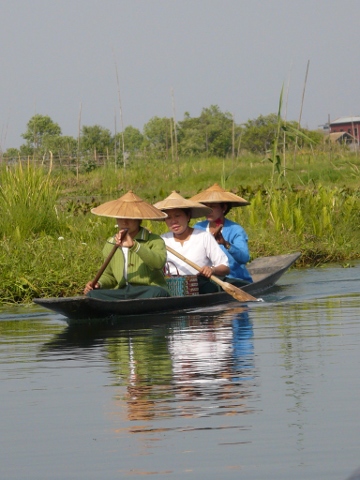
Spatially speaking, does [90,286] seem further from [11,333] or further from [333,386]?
[333,386]

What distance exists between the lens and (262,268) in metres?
11.5

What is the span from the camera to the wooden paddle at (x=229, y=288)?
873 cm

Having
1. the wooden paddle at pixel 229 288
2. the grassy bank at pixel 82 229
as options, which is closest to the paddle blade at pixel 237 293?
the wooden paddle at pixel 229 288

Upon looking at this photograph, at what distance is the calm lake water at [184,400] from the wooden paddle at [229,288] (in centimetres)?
69

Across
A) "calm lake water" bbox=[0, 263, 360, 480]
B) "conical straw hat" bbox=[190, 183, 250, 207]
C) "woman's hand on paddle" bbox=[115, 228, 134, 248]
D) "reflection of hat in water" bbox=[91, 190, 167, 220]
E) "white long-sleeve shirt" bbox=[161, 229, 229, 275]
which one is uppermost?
"conical straw hat" bbox=[190, 183, 250, 207]

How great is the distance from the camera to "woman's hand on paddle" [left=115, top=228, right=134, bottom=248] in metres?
7.80

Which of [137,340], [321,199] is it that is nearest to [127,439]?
[137,340]

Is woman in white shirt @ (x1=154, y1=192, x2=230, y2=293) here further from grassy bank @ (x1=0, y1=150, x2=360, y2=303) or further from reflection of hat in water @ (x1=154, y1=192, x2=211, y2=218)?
grassy bank @ (x1=0, y1=150, x2=360, y2=303)

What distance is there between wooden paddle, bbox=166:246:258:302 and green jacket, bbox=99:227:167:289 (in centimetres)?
29

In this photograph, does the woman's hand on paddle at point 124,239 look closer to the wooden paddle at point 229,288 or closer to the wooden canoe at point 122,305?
the wooden canoe at point 122,305

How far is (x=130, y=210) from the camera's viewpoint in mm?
7828

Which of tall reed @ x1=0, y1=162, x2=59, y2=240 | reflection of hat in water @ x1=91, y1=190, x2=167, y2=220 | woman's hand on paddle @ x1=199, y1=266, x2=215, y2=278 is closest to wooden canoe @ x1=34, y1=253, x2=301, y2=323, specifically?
woman's hand on paddle @ x1=199, y1=266, x2=215, y2=278

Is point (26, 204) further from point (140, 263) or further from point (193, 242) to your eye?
point (140, 263)

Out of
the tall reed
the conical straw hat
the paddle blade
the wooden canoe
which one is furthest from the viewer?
the tall reed
